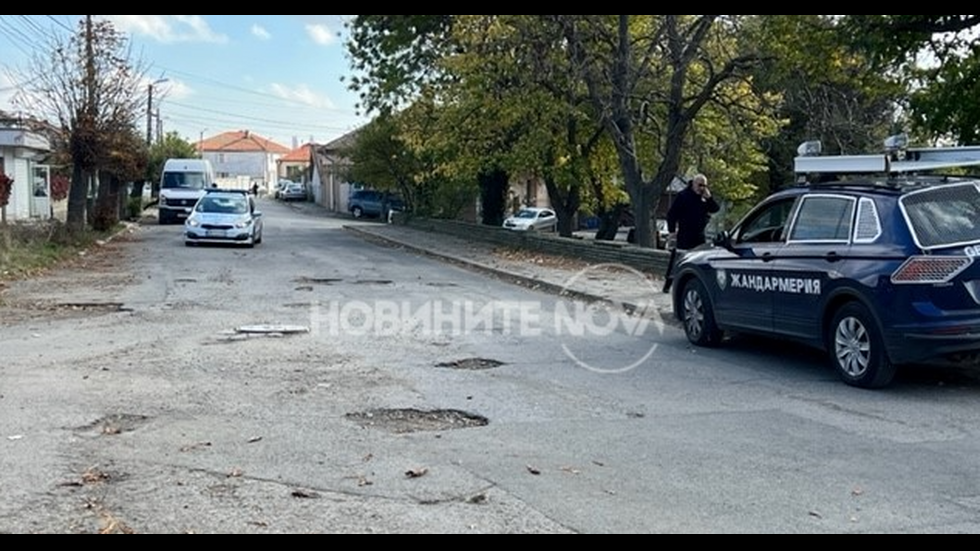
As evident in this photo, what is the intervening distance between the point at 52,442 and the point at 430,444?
2497 millimetres

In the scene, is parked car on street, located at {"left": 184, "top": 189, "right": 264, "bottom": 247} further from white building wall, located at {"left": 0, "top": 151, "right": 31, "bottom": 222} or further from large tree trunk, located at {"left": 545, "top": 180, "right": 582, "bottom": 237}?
white building wall, located at {"left": 0, "top": 151, "right": 31, "bottom": 222}

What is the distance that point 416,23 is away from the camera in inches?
1115

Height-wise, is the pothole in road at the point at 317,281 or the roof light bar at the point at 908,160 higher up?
the roof light bar at the point at 908,160

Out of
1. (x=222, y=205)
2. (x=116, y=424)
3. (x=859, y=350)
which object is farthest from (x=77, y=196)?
(x=859, y=350)

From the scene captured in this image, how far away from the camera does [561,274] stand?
18234mm

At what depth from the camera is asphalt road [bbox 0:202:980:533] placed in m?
4.95

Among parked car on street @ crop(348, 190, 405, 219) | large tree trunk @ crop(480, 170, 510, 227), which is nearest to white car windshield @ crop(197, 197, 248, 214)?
large tree trunk @ crop(480, 170, 510, 227)

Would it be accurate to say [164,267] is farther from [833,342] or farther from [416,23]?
[833,342]

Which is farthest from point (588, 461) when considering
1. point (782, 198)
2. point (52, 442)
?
point (782, 198)

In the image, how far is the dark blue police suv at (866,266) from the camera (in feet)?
25.0

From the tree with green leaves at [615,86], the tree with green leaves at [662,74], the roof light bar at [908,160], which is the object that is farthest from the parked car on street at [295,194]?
the roof light bar at [908,160]

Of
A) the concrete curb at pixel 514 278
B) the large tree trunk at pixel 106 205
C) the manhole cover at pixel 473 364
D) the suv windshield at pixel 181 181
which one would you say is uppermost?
the suv windshield at pixel 181 181

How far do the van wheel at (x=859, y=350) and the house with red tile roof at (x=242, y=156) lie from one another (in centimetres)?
13242

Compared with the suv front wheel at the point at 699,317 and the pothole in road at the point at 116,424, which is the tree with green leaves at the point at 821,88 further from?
the pothole in road at the point at 116,424
